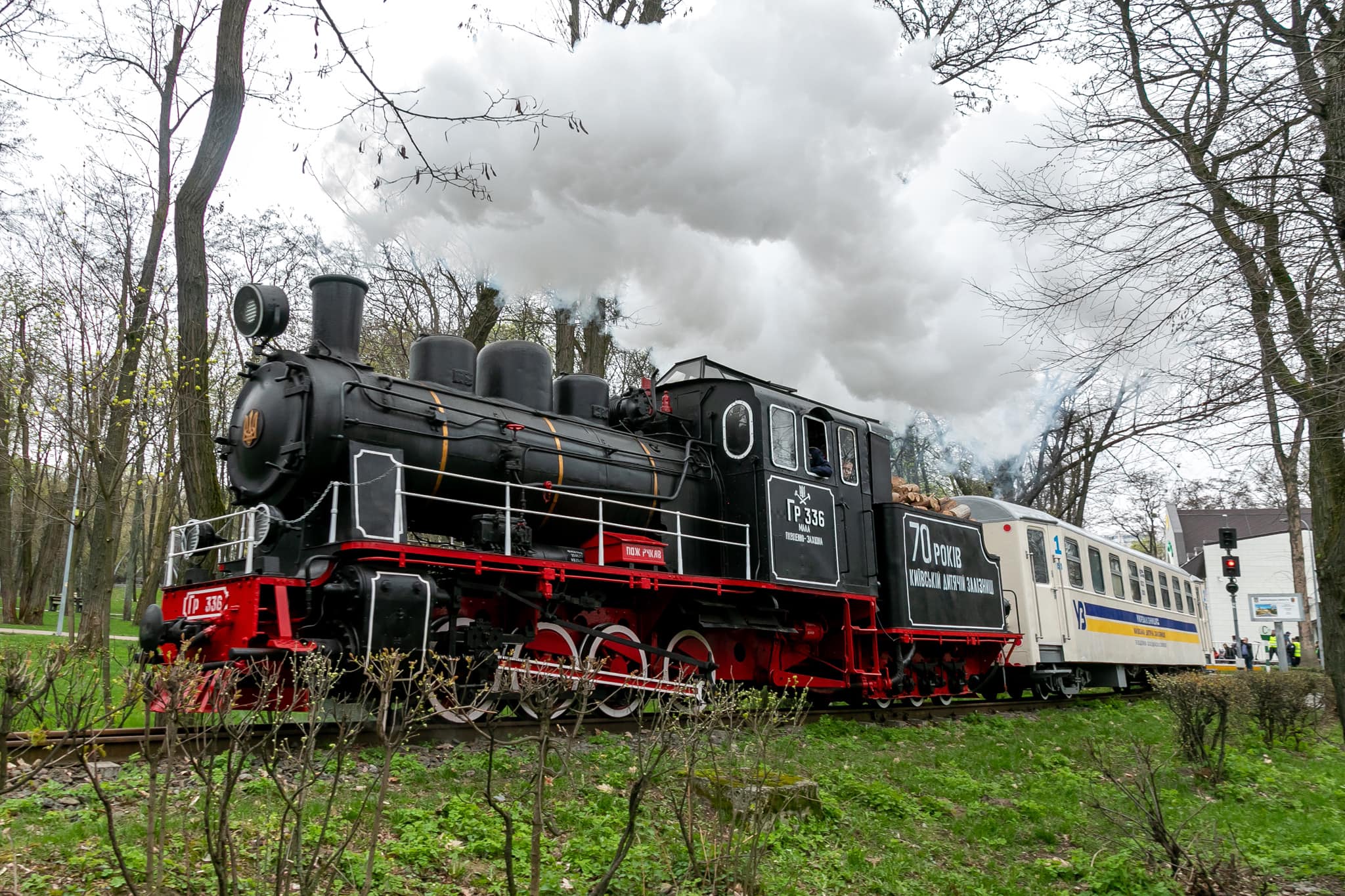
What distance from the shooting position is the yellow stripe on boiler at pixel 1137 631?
15836 mm

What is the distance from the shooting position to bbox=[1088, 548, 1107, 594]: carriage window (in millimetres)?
15812

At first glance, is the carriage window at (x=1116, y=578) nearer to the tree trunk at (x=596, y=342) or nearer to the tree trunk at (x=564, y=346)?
the tree trunk at (x=596, y=342)

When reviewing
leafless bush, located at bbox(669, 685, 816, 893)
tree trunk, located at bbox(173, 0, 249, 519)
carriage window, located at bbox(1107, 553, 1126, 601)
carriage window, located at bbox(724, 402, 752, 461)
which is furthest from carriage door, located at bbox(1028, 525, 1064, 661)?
tree trunk, located at bbox(173, 0, 249, 519)

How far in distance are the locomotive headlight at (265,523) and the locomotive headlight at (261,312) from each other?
1.55 metres

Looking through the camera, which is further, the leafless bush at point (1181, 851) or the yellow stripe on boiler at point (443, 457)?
the yellow stripe on boiler at point (443, 457)

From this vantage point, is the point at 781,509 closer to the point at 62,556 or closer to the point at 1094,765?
the point at 1094,765

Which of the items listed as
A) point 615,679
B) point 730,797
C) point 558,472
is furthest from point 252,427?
point 730,797

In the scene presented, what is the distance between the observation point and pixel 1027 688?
16688 mm

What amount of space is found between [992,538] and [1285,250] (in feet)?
29.5

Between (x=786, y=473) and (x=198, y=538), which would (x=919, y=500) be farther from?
(x=198, y=538)

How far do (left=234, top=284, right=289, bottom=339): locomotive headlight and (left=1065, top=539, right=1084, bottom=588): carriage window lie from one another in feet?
40.1

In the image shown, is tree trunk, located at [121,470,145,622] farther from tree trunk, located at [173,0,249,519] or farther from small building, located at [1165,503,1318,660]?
small building, located at [1165,503,1318,660]

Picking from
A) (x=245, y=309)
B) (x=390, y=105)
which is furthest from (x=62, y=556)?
(x=390, y=105)

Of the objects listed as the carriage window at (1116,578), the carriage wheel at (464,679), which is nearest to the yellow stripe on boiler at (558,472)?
the carriage wheel at (464,679)
